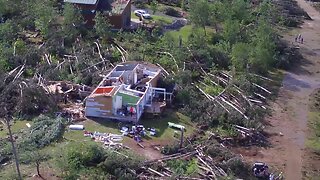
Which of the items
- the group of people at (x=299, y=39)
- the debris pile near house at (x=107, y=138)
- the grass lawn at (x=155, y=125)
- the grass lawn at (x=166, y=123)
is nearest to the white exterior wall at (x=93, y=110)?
the grass lawn at (x=155, y=125)

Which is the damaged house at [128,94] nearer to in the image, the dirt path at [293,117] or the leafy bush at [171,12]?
the dirt path at [293,117]

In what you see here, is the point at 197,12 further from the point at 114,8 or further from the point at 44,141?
the point at 44,141

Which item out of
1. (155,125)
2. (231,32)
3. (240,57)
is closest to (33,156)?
(155,125)

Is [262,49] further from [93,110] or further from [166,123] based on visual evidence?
[93,110]

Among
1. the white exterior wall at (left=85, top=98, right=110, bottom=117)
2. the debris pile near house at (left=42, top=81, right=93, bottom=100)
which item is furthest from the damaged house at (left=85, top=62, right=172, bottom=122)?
the debris pile near house at (left=42, top=81, right=93, bottom=100)

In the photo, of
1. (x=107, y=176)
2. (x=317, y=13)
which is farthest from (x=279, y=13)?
(x=107, y=176)
